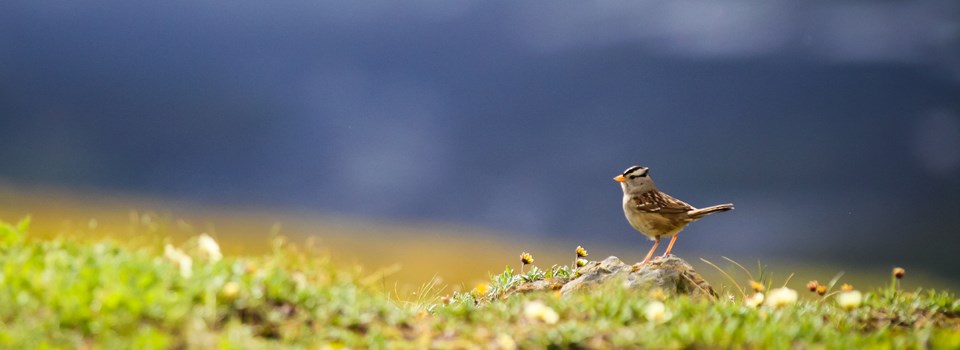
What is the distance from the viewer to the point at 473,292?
345 inches

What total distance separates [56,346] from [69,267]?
1.02m

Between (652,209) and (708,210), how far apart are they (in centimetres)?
53

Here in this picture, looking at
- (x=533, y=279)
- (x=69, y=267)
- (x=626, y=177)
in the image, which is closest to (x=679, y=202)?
(x=626, y=177)

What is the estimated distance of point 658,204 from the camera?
8406 millimetres

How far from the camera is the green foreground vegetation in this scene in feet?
15.9

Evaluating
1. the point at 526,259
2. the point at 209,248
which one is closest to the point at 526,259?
the point at 526,259

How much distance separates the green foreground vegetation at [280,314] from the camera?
191 inches

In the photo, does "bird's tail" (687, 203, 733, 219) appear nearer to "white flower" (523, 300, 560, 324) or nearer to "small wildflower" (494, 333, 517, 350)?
"white flower" (523, 300, 560, 324)

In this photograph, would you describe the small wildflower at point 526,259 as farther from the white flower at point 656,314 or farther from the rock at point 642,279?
the white flower at point 656,314

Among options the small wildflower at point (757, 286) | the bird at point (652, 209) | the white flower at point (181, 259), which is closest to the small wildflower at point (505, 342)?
the white flower at point (181, 259)

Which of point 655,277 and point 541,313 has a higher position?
point 655,277

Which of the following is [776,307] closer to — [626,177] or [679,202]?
[679,202]

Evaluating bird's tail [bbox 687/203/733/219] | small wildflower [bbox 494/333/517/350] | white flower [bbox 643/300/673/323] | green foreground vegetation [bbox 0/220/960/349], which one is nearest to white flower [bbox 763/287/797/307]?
green foreground vegetation [bbox 0/220/960/349]

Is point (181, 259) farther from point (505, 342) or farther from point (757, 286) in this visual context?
point (757, 286)
